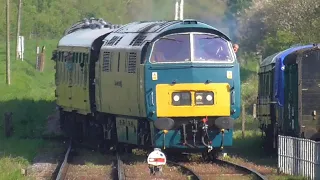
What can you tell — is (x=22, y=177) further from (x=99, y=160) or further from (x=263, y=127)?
(x=263, y=127)

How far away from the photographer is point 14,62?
57.9 metres

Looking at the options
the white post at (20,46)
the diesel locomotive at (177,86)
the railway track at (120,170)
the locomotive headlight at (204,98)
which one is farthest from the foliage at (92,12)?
the locomotive headlight at (204,98)

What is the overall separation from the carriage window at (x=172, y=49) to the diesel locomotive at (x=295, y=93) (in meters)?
2.50

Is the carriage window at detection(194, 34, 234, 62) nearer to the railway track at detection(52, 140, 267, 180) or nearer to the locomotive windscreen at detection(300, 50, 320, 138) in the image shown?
the locomotive windscreen at detection(300, 50, 320, 138)

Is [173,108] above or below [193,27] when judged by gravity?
below

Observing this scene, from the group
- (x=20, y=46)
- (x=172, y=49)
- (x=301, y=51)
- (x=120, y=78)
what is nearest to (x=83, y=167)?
(x=120, y=78)

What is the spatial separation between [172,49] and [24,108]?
16.1 metres

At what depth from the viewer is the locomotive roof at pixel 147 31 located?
2017 centimetres

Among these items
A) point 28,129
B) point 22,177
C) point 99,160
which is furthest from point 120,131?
point 28,129

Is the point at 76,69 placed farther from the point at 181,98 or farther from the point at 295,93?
the point at 295,93

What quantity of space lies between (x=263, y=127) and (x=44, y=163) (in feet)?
21.7

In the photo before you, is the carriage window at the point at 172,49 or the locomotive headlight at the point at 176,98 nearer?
the locomotive headlight at the point at 176,98

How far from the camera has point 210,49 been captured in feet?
66.1

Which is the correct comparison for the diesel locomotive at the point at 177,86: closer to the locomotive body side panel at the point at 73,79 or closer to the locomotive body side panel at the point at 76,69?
the locomotive body side panel at the point at 76,69
